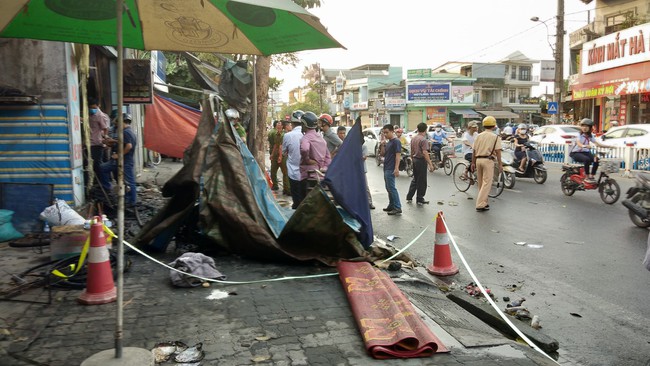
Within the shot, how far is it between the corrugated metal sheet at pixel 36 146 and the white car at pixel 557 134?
65.6 ft

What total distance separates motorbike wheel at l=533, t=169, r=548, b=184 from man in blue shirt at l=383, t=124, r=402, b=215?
19.7ft

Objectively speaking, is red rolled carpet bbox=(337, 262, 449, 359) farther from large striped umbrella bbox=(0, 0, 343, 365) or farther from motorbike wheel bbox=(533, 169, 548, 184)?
motorbike wheel bbox=(533, 169, 548, 184)

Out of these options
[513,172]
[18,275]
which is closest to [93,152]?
[18,275]

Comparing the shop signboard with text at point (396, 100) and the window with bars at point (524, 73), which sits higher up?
the window with bars at point (524, 73)

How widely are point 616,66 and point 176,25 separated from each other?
25769 millimetres

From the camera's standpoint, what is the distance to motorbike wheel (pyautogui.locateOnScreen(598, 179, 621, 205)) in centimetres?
Answer: 1092

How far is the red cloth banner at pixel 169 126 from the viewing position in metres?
11.8

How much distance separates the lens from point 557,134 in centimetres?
2303

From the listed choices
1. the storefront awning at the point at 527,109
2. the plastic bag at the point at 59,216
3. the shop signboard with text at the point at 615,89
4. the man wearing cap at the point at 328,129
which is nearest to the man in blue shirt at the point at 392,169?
the man wearing cap at the point at 328,129

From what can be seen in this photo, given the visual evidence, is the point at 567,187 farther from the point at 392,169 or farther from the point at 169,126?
the point at 169,126

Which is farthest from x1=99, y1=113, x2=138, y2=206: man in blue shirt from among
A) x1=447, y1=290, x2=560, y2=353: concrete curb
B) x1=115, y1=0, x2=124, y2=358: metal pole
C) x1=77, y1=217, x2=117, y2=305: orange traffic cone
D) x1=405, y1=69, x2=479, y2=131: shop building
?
x1=405, y1=69, x2=479, y2=131: shop building

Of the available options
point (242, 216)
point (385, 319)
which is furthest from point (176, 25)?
point (385, 319)

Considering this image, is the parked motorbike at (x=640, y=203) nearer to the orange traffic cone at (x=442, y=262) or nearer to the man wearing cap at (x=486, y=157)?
the man wearing cap at (x=486, y=157)

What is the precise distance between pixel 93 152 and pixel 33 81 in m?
2.08
